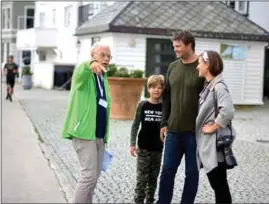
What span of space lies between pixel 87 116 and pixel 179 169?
10.3 feet

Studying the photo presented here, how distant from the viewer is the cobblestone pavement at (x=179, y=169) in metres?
6.54

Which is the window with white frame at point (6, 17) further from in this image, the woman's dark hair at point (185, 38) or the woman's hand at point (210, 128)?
the woman's hand at point (210, 128)

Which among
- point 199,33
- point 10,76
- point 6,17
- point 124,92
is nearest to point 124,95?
point 124,92

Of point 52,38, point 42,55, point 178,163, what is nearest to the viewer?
point 178,163

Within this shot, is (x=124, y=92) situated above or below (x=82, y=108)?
below

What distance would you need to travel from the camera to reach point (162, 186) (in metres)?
5.61

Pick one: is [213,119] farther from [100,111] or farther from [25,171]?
[25,171]

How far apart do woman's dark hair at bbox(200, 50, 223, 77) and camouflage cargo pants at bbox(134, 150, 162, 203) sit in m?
1.16

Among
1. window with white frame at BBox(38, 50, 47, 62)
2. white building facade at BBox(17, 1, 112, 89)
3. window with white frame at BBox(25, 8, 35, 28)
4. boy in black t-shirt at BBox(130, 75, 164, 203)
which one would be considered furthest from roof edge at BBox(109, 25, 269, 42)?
window with white frame at BBox(25, 8, 35, 28)

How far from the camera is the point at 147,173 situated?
5.93 meters

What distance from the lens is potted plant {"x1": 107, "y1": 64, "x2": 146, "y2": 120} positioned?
588 inches

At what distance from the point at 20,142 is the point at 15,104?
30.8 feet

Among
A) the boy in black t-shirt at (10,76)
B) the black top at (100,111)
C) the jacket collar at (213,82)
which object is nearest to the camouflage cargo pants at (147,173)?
the black top at (100,111)

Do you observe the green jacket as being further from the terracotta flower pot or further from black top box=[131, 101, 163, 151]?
the terracotta flower pot
